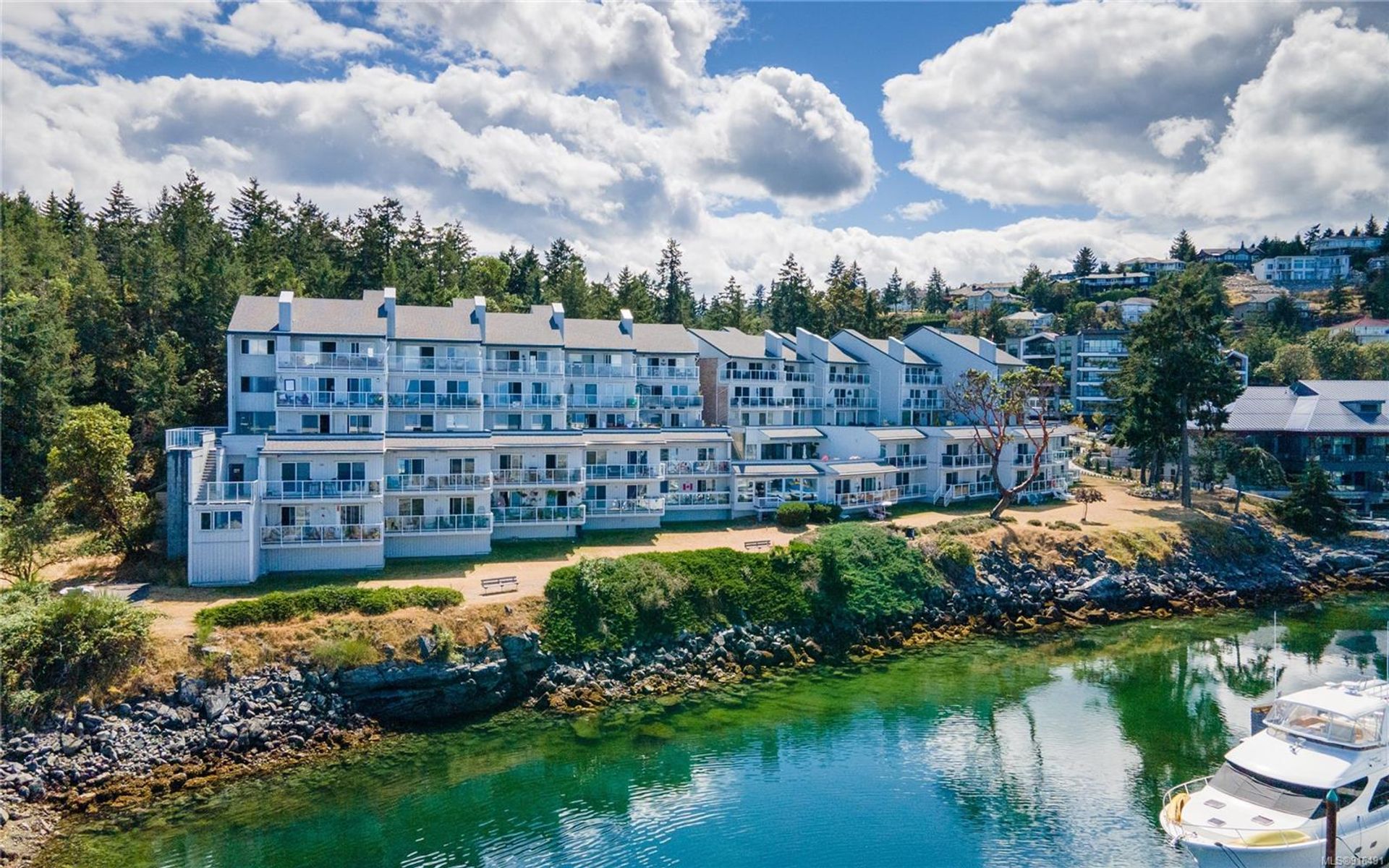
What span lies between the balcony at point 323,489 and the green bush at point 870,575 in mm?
21500

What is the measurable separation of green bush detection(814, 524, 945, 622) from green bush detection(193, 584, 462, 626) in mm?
17725

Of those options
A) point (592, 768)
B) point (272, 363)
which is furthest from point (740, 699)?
point (272, 363)

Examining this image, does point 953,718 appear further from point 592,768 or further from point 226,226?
point 226,226

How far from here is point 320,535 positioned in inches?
1501

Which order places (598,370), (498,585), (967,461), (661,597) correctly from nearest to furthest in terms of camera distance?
(498,585)
(661,597)
(598,370)
(967,461)

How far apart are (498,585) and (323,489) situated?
9308 mm

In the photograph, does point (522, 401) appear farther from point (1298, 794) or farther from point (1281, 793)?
point (1298, 794)

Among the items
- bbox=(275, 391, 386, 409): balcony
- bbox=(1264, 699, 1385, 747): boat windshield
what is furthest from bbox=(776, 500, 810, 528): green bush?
bbox=(1264, 699, 1385, 747): boat windshield

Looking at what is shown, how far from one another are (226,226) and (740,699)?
2384 inches

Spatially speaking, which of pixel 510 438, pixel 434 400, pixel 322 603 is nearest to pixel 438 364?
pixel 434 400

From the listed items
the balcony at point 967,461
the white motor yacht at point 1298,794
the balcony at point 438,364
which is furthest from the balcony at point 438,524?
the balcony at point 967,461

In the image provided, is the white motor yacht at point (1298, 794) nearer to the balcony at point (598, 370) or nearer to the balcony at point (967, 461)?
the balcony at point (967, 461)

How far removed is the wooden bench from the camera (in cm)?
3619

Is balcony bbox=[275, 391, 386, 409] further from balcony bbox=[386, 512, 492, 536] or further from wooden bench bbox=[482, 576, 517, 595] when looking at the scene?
wooden bench bbox=[482, 576, 517, 595]
